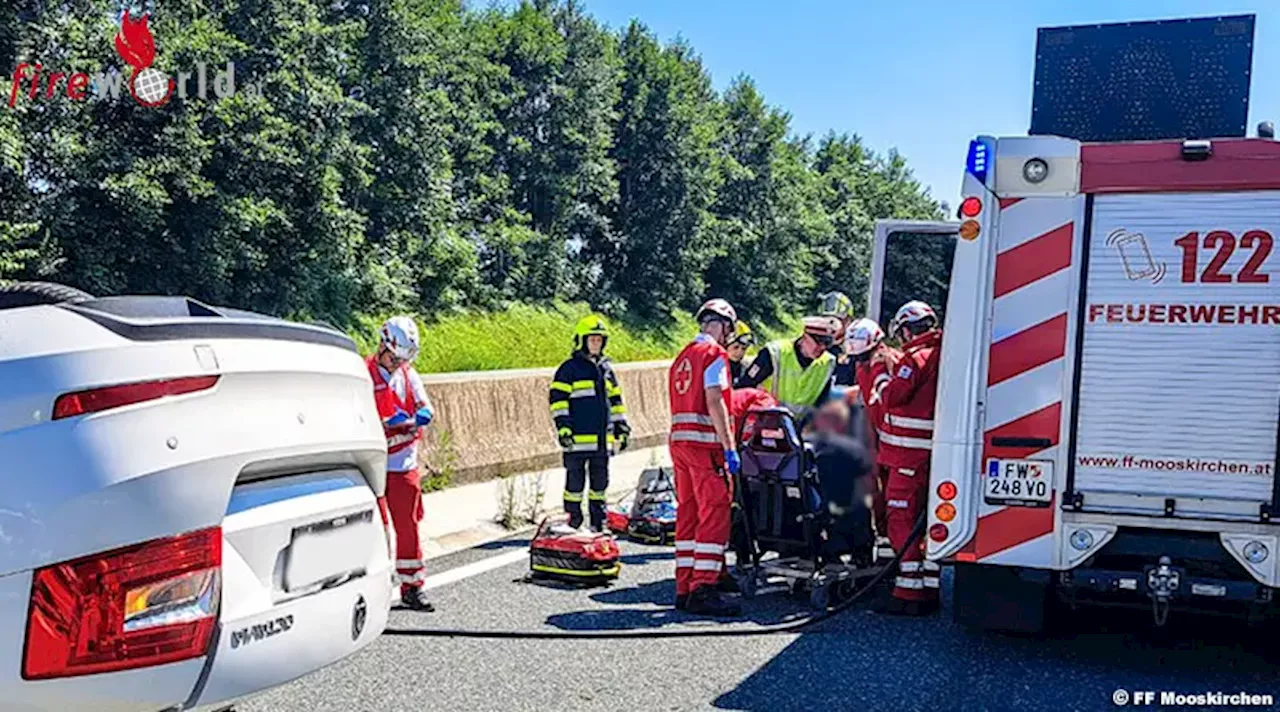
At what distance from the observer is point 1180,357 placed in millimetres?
5000

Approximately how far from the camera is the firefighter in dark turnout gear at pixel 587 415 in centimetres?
828

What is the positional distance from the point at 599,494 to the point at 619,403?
0.69 meters

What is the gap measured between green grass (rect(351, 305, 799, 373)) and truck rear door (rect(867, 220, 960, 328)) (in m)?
11.4

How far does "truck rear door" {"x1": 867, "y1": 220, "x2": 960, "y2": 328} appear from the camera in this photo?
29.2 ft

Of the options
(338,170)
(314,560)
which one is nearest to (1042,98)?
(314,560)

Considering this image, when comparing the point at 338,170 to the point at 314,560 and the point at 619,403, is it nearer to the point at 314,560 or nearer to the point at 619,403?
the point at 619,403

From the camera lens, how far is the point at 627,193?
36.4 metres

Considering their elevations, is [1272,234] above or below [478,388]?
above

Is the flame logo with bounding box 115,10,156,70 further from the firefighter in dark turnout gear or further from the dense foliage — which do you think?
the firefighter in dark turnout gear

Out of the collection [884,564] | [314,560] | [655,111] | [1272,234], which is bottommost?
[884,564]

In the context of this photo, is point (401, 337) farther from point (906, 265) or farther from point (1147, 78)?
point (1147, 78)

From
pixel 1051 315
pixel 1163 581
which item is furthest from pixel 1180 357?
pixel 1163 581

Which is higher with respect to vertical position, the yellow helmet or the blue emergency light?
the blue emergency light

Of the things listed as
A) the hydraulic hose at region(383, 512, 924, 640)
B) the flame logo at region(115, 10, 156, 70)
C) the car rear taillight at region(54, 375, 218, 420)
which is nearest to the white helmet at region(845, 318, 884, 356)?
the hydraulic hose at region(383, 512, 924, 640)
